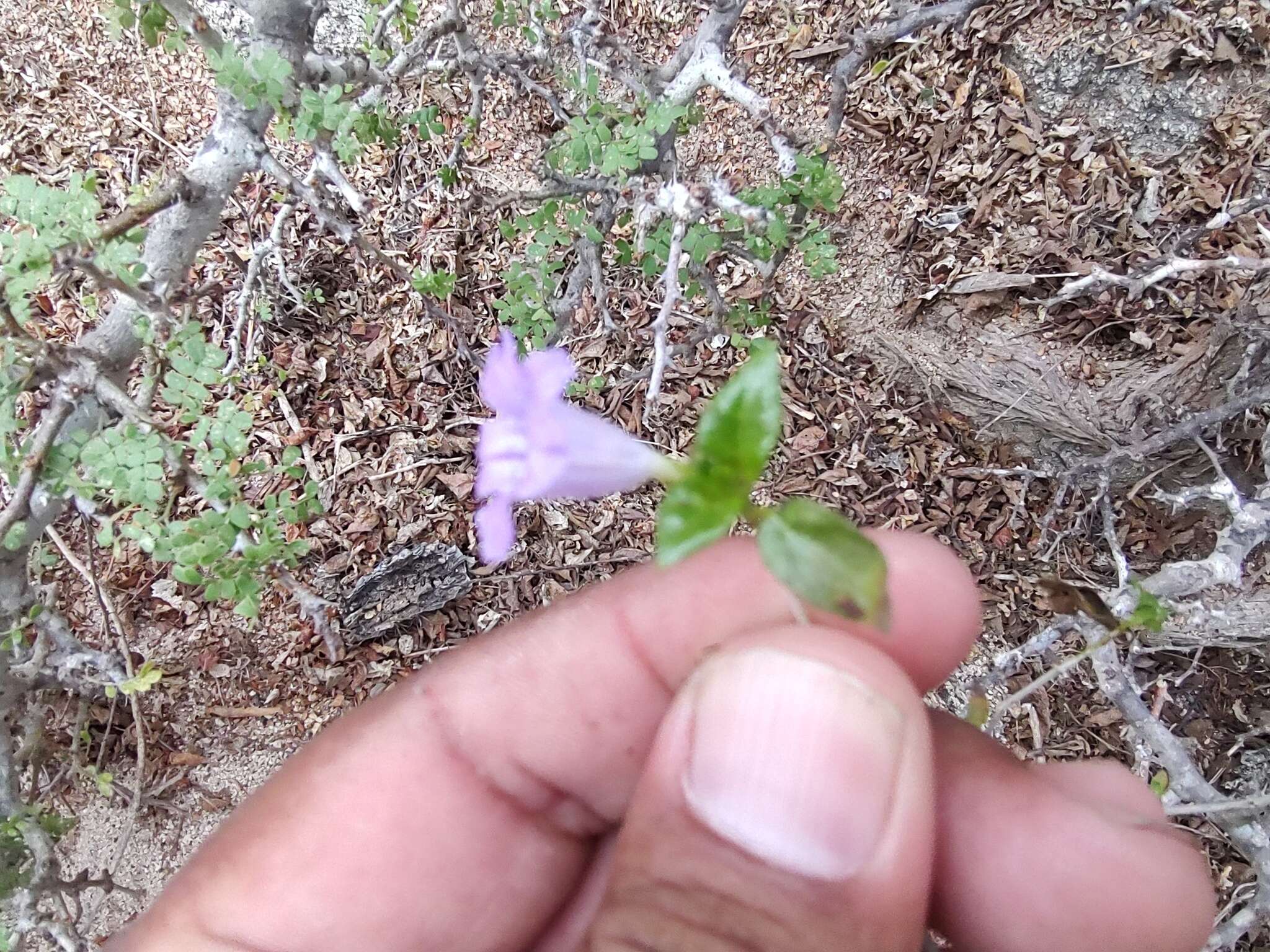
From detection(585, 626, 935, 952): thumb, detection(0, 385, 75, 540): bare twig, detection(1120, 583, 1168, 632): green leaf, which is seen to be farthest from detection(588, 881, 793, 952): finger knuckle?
detection(0, 385, 75, 540): bare twig

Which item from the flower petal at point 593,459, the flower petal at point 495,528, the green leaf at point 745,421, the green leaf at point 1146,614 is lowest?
the green leaf at point 1146,614

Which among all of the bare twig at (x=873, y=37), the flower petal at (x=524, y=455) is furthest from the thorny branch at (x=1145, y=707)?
the bare twig at (x=873, y=37)

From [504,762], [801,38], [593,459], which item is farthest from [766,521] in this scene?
[801,38]

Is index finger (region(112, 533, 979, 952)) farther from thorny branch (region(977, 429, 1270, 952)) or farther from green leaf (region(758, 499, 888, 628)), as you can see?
green leaf (region(758, 499, 888, 628))

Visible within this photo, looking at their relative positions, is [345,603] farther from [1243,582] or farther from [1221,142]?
[1221,142]

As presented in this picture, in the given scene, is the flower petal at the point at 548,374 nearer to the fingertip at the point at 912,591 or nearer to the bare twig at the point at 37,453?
the fingertip at the point at 912,591

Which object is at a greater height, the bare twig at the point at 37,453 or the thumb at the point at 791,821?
the bare twig at the point at 37,453
